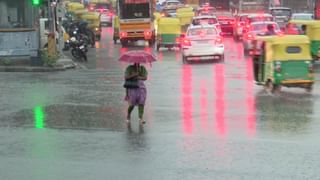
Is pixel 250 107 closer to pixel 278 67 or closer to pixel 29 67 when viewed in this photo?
pixel 278 67

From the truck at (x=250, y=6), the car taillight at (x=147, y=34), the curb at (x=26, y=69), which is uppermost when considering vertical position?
the truck at (x=250, y=6)

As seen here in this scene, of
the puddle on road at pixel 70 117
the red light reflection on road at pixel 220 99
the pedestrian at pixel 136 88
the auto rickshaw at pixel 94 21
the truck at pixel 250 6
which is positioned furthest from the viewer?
the truck at pixel 250 6

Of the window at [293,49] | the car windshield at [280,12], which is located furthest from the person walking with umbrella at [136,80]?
the car windshield at [280,12]

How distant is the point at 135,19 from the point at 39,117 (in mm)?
27711

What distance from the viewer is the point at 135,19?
4256cm

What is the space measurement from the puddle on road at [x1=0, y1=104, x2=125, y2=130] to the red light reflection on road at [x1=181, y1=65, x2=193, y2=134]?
53.1 inches

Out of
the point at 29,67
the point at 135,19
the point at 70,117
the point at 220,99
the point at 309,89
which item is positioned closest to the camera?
the point at 70,117

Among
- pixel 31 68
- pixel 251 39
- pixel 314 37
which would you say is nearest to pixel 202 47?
pixel 251 39

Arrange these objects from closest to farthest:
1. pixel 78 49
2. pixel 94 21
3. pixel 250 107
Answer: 1. pixel 250 107
2. pixel 78 49
3. pixel 94 21

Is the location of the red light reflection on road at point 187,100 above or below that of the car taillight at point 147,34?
below

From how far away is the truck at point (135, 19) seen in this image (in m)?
42.3

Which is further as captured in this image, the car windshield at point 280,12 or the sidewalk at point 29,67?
the car windshield at point 280,12

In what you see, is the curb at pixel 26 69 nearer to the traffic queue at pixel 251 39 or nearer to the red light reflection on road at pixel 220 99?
the traffic queue at pixel 251 39

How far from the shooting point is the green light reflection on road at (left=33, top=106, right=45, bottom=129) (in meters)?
14.2
